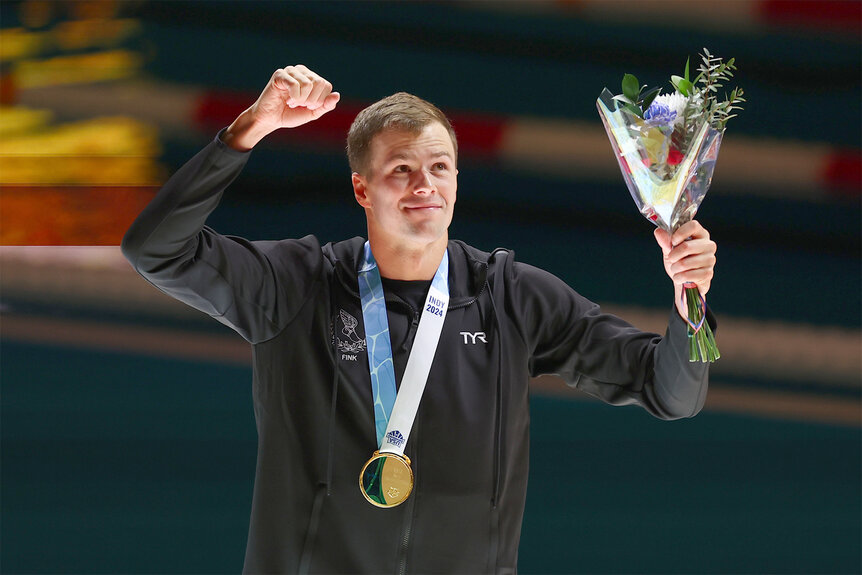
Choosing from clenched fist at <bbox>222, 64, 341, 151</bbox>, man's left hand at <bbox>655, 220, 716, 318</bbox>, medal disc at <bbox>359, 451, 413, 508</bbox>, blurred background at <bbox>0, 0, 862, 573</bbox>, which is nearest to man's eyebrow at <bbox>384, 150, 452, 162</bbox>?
clenched fist at <bbox>222, 64, 341, 151</bbox>

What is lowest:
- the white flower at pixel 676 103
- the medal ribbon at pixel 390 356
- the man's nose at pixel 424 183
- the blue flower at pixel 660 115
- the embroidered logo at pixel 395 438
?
the embroidered logo at pixel 395 438

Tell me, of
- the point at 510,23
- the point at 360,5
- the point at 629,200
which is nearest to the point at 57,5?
the point at 360,5

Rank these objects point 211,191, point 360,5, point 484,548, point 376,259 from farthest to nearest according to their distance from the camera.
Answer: point 360,5, point 376,259, point 484,548, point 211,191

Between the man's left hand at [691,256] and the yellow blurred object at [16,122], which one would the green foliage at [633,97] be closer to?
the man's left hand at [691,256]

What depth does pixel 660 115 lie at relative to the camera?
6.39 feet

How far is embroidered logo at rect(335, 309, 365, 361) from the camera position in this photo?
6.86 feet

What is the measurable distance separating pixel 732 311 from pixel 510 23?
5.70 ft

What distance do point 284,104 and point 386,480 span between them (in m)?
0.75

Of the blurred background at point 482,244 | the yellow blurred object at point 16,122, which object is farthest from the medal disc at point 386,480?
the yellow blurred object at point 16,122

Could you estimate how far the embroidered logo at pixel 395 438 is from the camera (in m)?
2.01

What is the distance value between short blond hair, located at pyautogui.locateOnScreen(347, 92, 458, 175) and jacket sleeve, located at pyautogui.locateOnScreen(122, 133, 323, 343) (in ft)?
0.71

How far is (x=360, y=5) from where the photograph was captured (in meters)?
4.55

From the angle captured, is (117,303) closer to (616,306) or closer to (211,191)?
(616,306)

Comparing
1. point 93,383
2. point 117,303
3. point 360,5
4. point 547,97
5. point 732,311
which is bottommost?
point 93,383
